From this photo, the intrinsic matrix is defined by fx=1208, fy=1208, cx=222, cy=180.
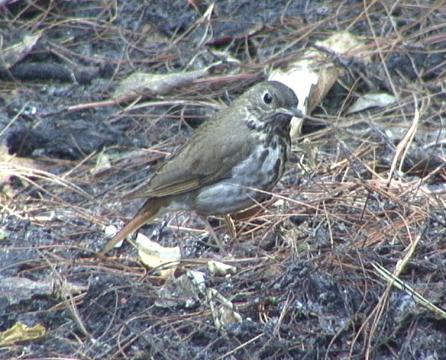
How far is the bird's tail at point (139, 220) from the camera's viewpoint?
6387 millimetres

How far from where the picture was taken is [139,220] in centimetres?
645

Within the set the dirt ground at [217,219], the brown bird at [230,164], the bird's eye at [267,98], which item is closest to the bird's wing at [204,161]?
the brown bird at [230,164]

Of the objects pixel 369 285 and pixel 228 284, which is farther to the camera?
pixel 228 284

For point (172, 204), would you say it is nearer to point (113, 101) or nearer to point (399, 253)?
point (399, 253)

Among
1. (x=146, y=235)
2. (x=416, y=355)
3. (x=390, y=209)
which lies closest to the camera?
(x=416, y=355)

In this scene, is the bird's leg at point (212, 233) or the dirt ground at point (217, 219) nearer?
the dirt ground at point (217, 219)

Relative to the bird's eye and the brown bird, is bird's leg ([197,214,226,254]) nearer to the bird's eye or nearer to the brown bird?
the brown bird

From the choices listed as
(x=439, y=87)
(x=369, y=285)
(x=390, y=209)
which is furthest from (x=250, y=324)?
(x=439, y=87)

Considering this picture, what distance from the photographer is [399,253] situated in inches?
226

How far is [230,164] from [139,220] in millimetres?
571

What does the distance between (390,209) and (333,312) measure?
0.98 metres

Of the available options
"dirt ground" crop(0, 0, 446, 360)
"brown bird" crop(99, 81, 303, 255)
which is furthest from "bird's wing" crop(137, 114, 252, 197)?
"dirt ground" crop(0, 0, 446, 360)

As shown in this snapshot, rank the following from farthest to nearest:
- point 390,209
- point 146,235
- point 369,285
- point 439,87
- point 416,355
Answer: point 439,87
point 146,235
point 390,209
point 369,285
point 416,355

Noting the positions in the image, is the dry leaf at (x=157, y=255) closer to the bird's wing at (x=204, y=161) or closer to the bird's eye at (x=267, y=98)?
the bird's wing at (x=204, y=161)
